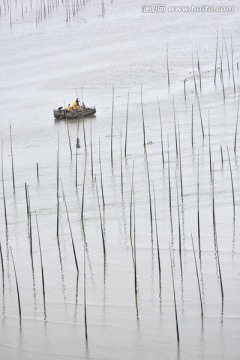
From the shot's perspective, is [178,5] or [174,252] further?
[178,5]

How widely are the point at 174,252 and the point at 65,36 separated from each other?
68.6ft

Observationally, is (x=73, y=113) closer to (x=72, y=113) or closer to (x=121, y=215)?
(x=72, y=113)

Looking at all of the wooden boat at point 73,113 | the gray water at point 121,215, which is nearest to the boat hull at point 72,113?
the wooden boat at point 73,113

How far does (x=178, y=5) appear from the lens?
106ft

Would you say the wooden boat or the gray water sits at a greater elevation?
the wooden boat

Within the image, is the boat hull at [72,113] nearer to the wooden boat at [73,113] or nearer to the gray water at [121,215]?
the wooden boat at [73,113]

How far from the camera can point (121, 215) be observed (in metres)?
11.6

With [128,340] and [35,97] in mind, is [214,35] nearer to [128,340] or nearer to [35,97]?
[35,97]

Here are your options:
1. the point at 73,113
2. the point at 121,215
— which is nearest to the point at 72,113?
the point at 73,113

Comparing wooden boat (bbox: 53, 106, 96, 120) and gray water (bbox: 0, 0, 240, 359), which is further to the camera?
wooden boat (bbox: 53, 106, 96, 120)

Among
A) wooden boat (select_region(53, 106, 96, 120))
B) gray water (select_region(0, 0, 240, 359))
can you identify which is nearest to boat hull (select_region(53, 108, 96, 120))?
wooden boat (select_region(53, 106, 96, 120))

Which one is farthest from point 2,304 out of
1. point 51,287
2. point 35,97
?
point 35,97

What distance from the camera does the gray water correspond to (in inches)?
324

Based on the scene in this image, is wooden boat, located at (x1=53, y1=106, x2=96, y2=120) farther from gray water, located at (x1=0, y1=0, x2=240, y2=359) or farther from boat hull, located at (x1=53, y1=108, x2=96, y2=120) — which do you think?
gray water, located at (x1=0, y1=0, x2=240, y2=359)
